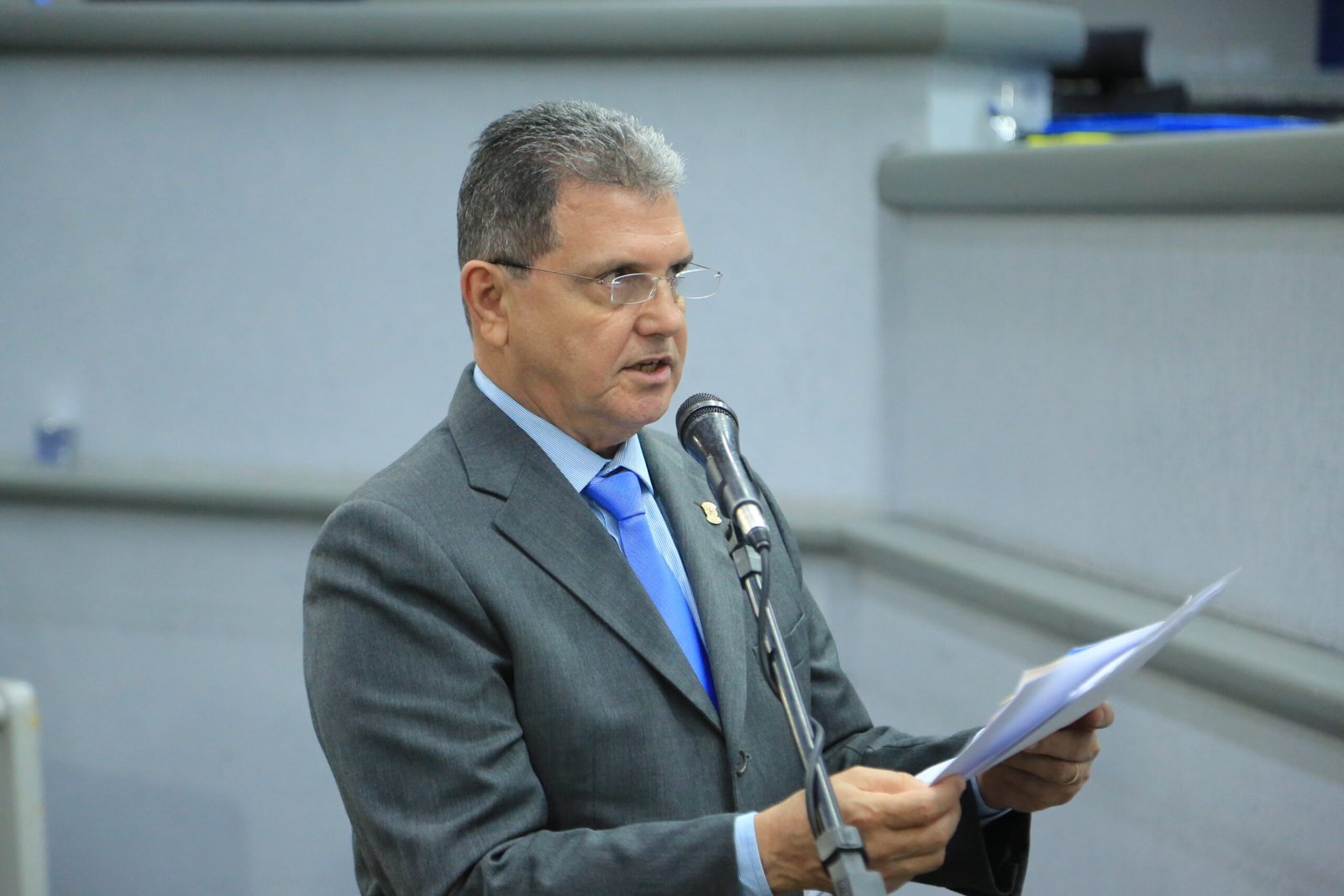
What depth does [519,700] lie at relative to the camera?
129 cm

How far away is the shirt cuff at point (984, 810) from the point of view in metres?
1.42

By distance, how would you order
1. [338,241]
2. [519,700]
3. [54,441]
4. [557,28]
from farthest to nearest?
[54,441] < [338,241] < [557,28] < [519,700]

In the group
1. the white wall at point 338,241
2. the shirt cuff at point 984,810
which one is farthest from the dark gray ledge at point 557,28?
the shirt cuff at point 984,810

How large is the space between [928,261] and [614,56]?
64cm

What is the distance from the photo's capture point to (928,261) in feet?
7.52

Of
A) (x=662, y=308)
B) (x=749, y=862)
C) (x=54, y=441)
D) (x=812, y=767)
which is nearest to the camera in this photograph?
(x=812, y=767)

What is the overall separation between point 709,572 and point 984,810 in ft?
1.23

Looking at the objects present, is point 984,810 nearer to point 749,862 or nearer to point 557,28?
point 749,862

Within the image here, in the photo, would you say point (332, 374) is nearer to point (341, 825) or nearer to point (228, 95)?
point (228, 95)

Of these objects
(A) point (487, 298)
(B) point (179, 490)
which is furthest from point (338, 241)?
(A) point (487, 298)

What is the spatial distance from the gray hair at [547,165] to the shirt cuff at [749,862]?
589mm

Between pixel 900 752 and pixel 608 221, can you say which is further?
pixel 900 752

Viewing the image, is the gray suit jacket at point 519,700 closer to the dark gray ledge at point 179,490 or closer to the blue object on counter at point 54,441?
the dark gray ledge at point 179,490

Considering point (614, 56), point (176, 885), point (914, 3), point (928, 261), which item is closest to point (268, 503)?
point (176, 885)
